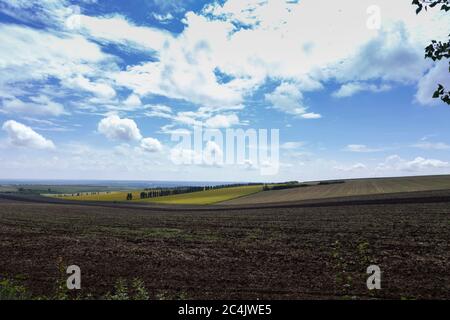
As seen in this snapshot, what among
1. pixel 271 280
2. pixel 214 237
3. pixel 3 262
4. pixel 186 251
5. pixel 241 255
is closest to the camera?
pixel 271 280

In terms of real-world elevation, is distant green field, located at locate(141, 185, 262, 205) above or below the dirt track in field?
below

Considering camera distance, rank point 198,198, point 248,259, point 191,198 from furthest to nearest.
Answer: point 191,198 → point 198,198 → point 248,259

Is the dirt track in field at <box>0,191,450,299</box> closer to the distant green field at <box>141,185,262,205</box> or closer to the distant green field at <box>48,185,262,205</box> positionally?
the distant green field at <box>48,185,262,205</box>

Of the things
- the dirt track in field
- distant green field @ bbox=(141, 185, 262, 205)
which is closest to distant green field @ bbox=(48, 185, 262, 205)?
distant green field @ bbox=(141, 185, 262, 205)

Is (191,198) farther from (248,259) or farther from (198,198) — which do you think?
(248,259)

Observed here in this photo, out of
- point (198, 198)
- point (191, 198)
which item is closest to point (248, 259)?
point (198, 198)

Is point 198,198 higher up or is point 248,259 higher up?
point 248,259

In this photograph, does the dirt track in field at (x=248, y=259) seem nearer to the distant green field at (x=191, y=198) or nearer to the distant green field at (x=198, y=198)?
the distant green field at (x=191, y=198)

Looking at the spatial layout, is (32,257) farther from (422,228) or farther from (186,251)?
(422,228)

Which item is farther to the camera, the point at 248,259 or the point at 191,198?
the point at 191,198
